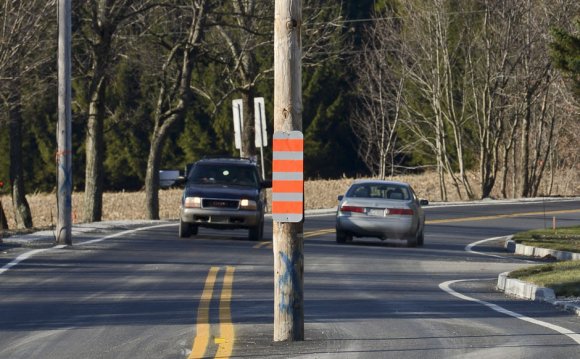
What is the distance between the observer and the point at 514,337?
1159cm

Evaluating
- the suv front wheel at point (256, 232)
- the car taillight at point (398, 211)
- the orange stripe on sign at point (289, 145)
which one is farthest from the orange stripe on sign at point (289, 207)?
the car taillight at point (398, 211)

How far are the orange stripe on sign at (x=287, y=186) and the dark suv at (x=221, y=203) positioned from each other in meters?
13.6

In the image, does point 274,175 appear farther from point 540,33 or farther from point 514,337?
point 540,33

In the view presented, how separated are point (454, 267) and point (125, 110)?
34.0 meters

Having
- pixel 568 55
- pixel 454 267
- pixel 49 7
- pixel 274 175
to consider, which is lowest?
pixel 454 267

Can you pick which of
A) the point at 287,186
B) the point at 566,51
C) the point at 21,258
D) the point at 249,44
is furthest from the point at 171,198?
the point at 287,186

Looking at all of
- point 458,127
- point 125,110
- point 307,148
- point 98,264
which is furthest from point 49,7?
point 307,148

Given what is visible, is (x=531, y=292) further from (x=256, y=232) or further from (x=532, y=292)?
(x=256, y=232)

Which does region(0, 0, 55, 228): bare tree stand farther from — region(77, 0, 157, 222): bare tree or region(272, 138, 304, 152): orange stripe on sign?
region(272, 138, 304, 152): orange stripe on sign

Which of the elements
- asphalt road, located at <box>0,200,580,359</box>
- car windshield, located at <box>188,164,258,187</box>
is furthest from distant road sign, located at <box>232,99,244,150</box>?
asphalt road, located at <box>0,200,580,359</box>

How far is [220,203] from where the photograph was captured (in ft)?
82.2

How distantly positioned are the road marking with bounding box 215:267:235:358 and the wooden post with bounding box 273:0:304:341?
58 cm

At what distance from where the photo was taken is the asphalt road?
426 inches

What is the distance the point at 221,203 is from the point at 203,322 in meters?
12.6
